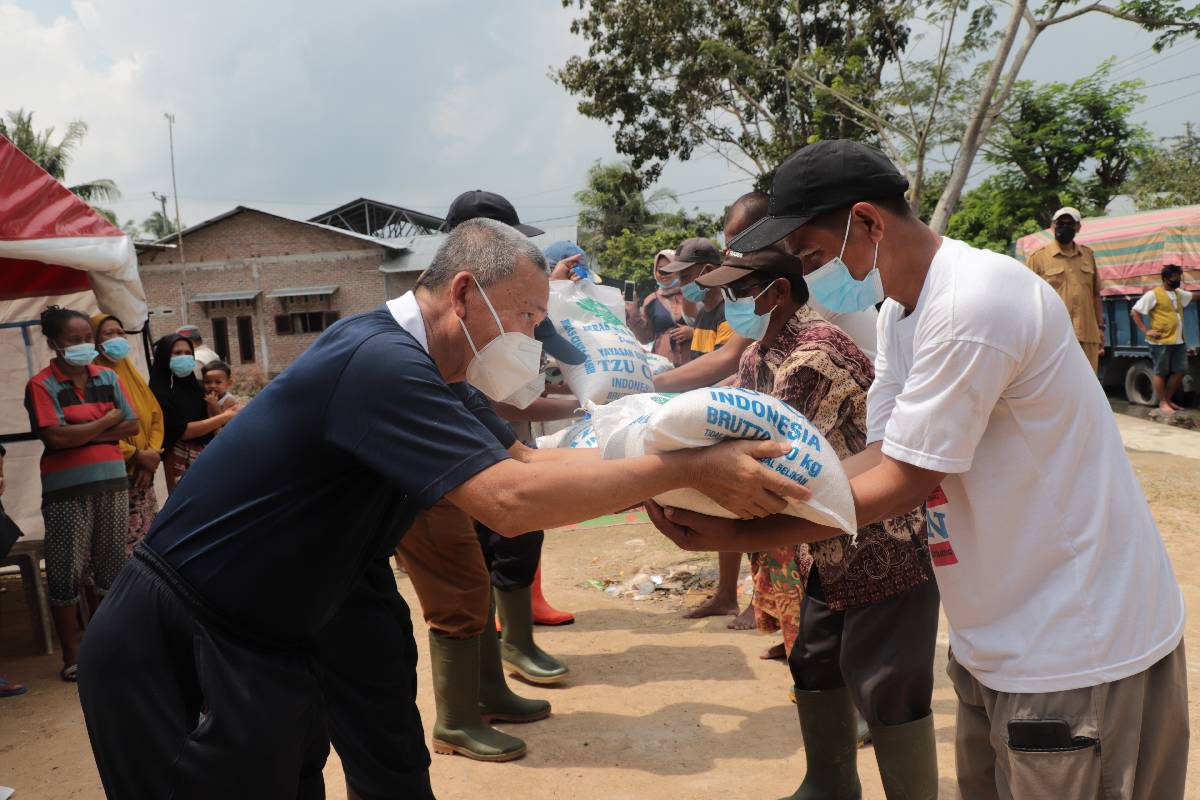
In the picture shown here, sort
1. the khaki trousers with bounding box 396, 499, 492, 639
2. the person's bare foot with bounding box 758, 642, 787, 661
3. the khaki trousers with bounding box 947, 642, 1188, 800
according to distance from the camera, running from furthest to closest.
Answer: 1. the person's bare foot with bounding box 758, 642, 787, 661
2. the khaki trousers with bounding box 396, 499, 492, 639
3. the khaki trousers with bounding box 947, 642, 1188, 800

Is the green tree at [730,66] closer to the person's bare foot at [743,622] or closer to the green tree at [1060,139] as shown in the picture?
the green tree at [1060,139]

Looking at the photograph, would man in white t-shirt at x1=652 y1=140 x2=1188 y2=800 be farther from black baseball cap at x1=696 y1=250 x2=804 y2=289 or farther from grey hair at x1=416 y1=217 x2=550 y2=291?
black baseball cap at x1=696 y1=250 x2=804 y2=289

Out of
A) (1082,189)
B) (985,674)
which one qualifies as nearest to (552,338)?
(985,674)

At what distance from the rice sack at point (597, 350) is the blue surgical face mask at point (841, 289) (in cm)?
137

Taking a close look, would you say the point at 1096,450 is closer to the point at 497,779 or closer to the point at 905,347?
the point at 905,347

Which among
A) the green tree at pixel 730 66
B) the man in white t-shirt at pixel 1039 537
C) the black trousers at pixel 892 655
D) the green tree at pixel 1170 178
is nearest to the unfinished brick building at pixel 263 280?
the green tree at pixel 730 66

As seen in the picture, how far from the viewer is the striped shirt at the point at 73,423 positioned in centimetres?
493

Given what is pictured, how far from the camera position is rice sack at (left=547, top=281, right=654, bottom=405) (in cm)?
373

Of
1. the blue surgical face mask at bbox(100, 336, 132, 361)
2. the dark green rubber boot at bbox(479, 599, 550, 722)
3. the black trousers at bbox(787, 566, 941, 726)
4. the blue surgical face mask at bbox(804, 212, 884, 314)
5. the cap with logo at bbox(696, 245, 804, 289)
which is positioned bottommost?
the dark green rubber boot at bbox(479, 599, 550, 722)

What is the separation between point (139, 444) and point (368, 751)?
4.10 m

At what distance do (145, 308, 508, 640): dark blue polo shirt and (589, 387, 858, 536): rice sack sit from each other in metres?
0.37

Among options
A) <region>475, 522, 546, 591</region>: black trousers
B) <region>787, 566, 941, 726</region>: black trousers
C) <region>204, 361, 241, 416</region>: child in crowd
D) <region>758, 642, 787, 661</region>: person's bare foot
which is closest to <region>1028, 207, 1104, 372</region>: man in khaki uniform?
<region>758, 642, 787, 661</region>: person's bare foot

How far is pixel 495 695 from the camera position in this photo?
403 cm

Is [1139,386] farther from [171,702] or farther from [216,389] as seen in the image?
[171,702]
